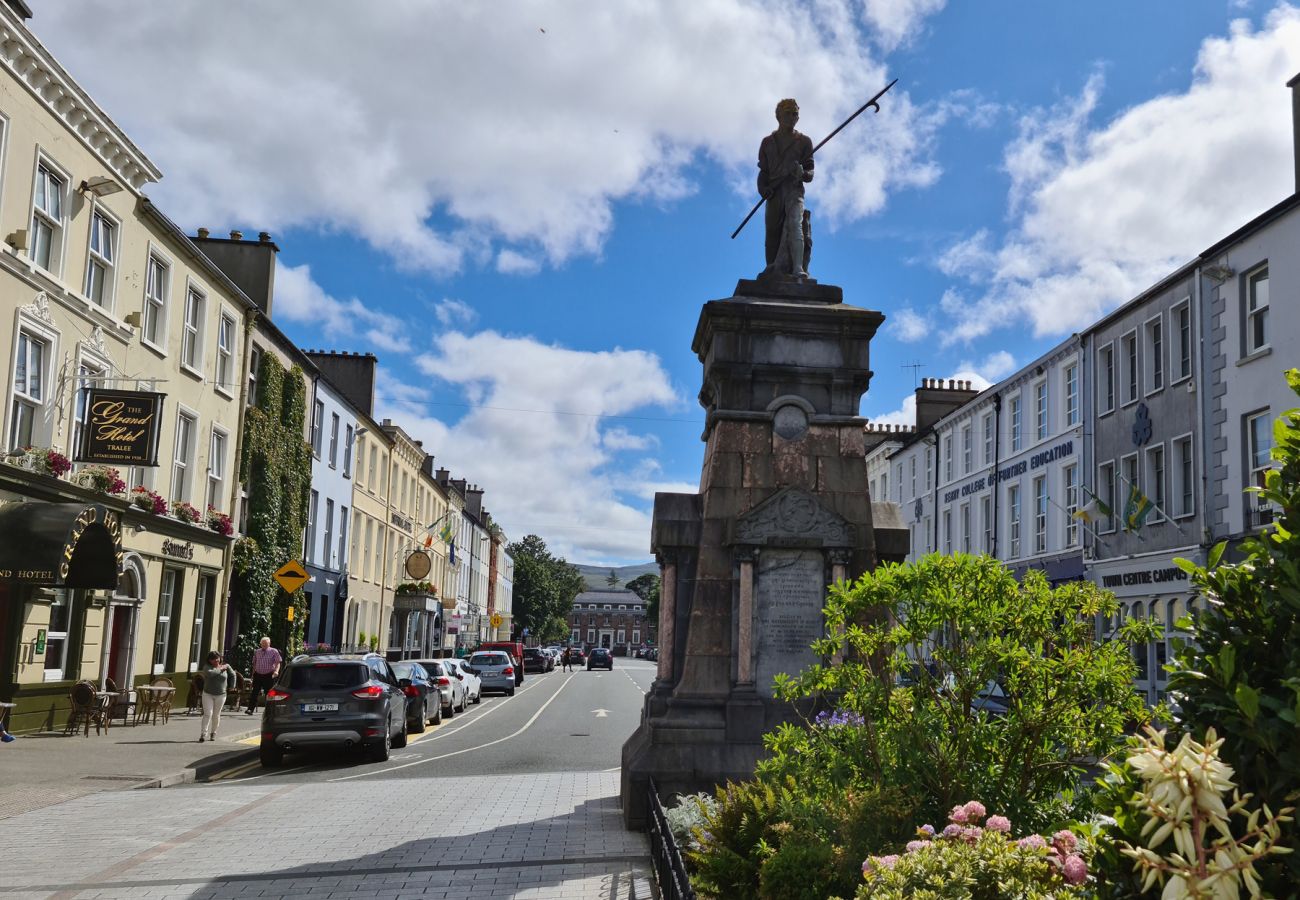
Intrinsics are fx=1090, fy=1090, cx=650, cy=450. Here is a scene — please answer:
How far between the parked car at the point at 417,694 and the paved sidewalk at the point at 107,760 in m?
3.15

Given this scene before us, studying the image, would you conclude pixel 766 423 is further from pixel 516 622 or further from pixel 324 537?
pixel 516 622

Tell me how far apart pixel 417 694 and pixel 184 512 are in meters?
7.20

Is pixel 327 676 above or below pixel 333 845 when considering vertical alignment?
above

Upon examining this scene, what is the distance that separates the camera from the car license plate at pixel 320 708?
1703 centimetres

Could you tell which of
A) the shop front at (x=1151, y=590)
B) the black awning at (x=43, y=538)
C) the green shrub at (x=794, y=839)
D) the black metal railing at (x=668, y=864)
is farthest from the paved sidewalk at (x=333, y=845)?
the shop front at (x=1151, y=590)

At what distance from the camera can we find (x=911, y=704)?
5895 mm

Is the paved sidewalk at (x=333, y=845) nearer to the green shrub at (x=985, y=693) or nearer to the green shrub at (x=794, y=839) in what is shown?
the green shrub at (x=794, y=839)

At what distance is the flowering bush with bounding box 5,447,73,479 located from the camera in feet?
59.0

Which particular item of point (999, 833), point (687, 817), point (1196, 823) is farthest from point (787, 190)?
point (1196, 823)

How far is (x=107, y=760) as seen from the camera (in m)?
16.0

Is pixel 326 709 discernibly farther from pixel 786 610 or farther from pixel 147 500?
pixel 786 610

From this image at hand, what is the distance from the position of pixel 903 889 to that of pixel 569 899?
4.29m

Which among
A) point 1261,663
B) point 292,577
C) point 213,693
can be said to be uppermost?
point 292,577

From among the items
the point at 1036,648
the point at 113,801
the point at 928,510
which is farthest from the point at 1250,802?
the point at 928,510
